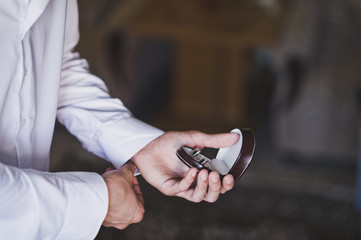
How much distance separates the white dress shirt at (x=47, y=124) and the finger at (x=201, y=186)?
16 centimetres

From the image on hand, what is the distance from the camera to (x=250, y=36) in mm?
2688

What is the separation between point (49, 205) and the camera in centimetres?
79

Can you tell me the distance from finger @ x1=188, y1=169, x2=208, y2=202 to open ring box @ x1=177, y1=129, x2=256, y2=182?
3 cm

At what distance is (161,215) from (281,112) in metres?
0.91

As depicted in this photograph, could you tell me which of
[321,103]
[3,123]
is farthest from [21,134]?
[321,103]

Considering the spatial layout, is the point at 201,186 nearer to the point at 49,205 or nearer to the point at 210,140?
the point at 210,140

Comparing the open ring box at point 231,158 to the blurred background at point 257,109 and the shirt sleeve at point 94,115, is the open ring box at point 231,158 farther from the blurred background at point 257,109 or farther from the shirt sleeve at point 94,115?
the blurred background at point 257,109

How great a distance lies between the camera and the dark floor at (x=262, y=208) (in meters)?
2.25

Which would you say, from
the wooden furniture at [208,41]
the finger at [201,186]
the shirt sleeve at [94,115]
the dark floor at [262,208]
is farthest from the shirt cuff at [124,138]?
the wooden furniture at [208,41]

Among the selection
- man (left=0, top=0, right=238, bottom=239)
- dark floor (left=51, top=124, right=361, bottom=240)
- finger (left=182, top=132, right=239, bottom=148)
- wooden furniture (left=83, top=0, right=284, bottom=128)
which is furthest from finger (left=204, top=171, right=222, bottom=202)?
wooden furniture (left=83, top=0, right=284, bottom=128)

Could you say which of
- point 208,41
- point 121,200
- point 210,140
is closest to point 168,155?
point 210,140

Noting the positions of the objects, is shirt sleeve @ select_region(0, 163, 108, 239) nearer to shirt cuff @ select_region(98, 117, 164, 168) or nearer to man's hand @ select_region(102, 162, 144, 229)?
man's hand @ select_region(102, 162, 144, 229)

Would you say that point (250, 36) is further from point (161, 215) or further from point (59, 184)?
point (59, 184)

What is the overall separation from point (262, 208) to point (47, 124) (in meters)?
1.61
